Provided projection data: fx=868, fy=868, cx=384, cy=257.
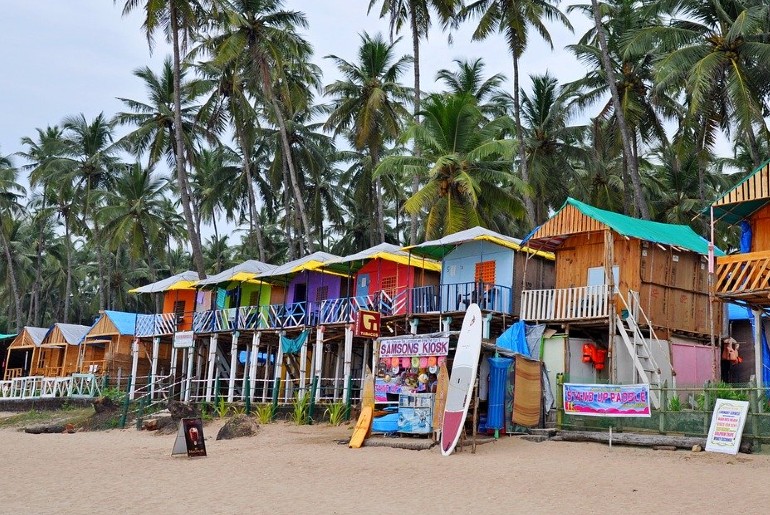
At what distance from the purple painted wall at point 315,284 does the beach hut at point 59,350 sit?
1551cm

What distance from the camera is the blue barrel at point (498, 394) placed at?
2014 centimetres

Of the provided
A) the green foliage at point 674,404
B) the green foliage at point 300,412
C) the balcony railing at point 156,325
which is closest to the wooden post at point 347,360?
the green foliage at point 300,412

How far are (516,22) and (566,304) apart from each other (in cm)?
1488

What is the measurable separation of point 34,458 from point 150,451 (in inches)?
100

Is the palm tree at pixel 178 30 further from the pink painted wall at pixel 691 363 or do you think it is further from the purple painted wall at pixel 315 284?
the pink painted wall at pixel 691 363

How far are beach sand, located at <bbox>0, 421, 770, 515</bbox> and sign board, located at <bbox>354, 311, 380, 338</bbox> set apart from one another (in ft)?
13.8

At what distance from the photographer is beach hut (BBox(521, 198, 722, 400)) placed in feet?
71.8

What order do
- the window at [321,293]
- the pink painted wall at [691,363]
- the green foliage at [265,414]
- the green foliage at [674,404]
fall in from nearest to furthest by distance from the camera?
the green foliage at [674,404], the pink painted wall at [691,363], the green foliage at [265,414], the window at [321,293]

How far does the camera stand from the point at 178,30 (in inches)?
1367

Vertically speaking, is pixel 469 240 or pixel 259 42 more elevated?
pixel 259 42

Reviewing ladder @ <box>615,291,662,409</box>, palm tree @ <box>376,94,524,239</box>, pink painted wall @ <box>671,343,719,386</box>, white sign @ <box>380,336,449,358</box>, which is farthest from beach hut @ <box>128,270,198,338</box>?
pink painted wall @ <box>671,343,719,386</box>

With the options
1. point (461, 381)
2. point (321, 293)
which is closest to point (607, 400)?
point (461, 381)

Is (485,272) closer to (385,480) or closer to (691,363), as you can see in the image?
(691,363)

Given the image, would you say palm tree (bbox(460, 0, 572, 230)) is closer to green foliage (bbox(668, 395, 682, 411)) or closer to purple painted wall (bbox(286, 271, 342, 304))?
purple painted wall (bbox(286, 271, 342, 304))
